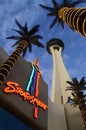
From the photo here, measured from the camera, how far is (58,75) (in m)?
73.3

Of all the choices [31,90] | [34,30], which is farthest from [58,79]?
[31,90]

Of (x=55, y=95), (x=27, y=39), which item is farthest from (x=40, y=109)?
(x=55, y=95)

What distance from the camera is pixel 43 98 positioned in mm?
29938

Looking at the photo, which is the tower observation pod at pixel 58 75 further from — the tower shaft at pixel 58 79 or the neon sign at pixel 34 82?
the neon sign at pixel 34 82

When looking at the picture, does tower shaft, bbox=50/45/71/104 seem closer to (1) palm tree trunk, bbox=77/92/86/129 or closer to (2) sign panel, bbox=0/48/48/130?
(1) palm tree trunk, bbox=77/92/86/129

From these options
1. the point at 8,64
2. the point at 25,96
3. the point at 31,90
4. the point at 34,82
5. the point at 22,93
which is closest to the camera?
the point at 8,64

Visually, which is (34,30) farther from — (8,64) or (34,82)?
(8,64)

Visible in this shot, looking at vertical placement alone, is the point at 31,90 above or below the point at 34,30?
below

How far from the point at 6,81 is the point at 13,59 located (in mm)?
2582

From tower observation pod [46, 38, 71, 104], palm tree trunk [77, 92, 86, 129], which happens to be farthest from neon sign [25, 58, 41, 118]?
tower observation pod [46, 38, 71, 104]

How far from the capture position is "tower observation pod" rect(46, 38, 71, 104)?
185 feet

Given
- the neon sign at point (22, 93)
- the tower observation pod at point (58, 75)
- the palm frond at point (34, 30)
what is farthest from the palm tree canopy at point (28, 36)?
the tower observation pod at point (58, 75)

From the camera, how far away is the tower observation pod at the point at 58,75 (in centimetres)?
5650

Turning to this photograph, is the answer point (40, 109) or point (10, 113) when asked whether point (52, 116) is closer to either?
point (40, 109)
